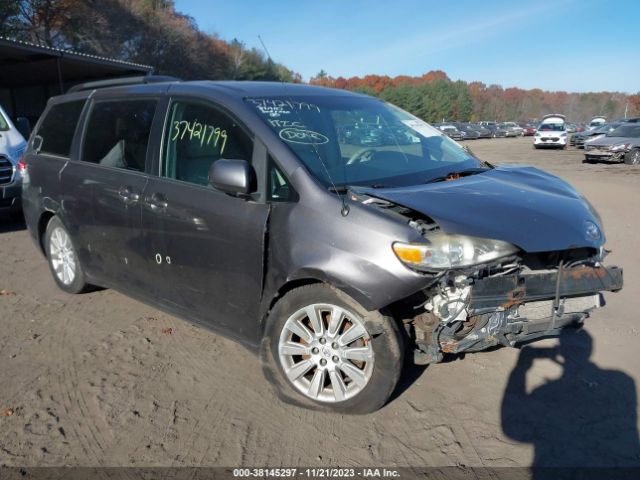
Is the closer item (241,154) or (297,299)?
(297,299)

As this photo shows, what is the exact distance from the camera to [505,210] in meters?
2.93

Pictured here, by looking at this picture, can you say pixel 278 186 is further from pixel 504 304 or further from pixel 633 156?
pixel 633 156

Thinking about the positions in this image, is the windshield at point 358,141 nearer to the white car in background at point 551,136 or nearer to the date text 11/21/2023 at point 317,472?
the date text 11/21/2023 at point 317,472

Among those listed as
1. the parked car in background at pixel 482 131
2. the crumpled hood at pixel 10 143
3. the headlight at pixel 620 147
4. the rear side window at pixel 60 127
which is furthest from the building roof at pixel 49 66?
the parked car in background at pixel 482 131

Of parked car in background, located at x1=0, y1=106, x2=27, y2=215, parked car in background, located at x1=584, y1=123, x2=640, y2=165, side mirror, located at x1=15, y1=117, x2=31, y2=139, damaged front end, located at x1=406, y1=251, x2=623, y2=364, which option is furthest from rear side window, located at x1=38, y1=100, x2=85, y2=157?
parked car in background, located at x1=584, y1=123, x2=640, y2=165

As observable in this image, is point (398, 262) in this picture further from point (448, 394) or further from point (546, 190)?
point (546, 190)

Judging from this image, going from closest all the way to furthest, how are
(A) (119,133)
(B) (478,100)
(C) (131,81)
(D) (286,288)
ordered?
(D) (286,288) < (A) (119,133) < (C) (131,81) < (B) (478,100)

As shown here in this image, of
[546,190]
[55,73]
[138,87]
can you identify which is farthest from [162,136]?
[55,73]

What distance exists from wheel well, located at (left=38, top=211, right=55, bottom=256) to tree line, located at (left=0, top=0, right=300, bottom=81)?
2747cm

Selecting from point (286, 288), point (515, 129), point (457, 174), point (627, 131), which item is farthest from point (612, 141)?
point (515, 129)

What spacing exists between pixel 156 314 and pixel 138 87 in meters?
1.90

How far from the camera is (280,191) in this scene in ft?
10.2

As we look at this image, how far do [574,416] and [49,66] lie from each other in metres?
18.2

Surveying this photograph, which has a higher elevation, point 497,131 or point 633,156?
point 497,131
